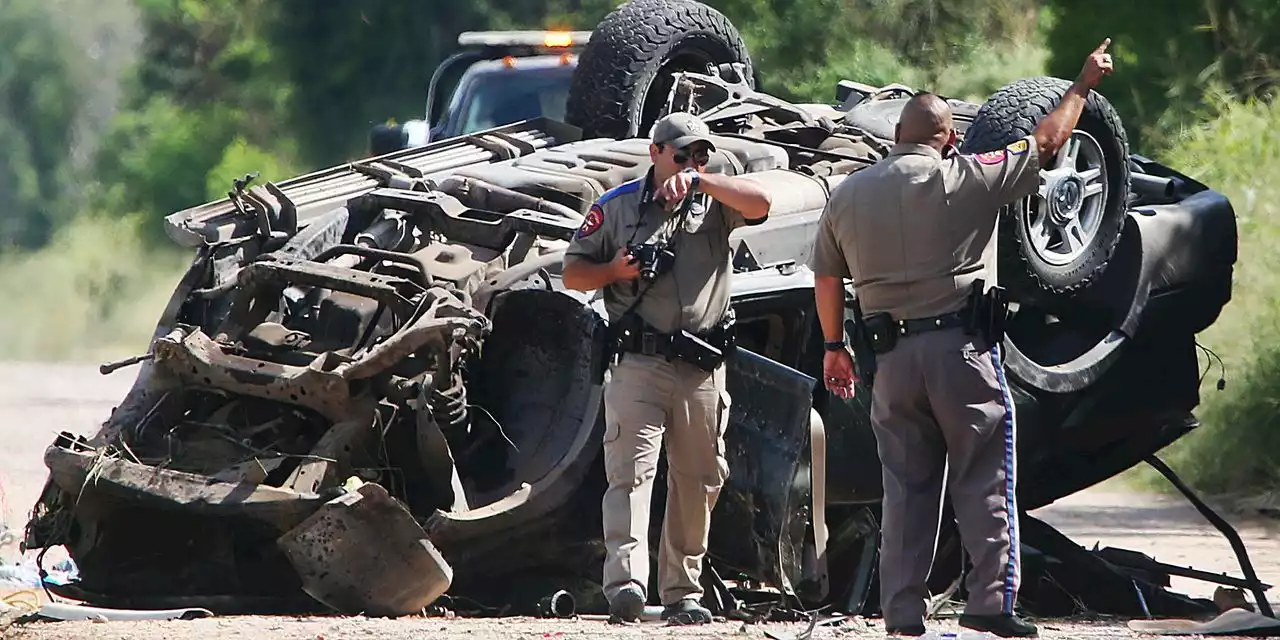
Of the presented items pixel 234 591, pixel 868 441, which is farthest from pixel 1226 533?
pixel 234 591

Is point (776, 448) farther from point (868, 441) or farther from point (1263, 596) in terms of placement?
point (1263, 596)

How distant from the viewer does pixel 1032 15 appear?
2988 cm

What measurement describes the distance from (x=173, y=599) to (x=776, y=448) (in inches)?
88.6

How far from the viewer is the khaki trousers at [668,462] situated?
702cm

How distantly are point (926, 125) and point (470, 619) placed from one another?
7.81 feet

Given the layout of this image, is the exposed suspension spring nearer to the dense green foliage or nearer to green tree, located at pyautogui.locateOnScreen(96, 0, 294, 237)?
the dense green foliage

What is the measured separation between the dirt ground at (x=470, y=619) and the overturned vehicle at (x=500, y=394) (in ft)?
1.65

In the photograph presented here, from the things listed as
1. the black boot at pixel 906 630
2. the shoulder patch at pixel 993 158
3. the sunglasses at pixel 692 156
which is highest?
the shoulder patch at pixel 993 158

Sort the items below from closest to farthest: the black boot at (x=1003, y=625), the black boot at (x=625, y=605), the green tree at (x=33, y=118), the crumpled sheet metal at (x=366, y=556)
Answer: the black boot at (x=1003, y=625), the black boot at (x=625, y=605), the crumpled sheet metal at (x=366, y=556), the green tree at (x=33, y=118)

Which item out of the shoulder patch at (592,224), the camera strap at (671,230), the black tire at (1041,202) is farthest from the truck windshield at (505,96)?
the camera strap at (671,230)

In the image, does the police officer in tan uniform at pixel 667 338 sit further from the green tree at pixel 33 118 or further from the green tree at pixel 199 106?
the green tree at pixel 33 118

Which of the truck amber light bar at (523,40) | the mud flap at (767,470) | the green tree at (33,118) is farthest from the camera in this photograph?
the green tree at (33,118)

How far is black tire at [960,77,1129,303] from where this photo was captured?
28.1 ft

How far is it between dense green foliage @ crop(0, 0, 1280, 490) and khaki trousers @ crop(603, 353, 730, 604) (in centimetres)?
782
